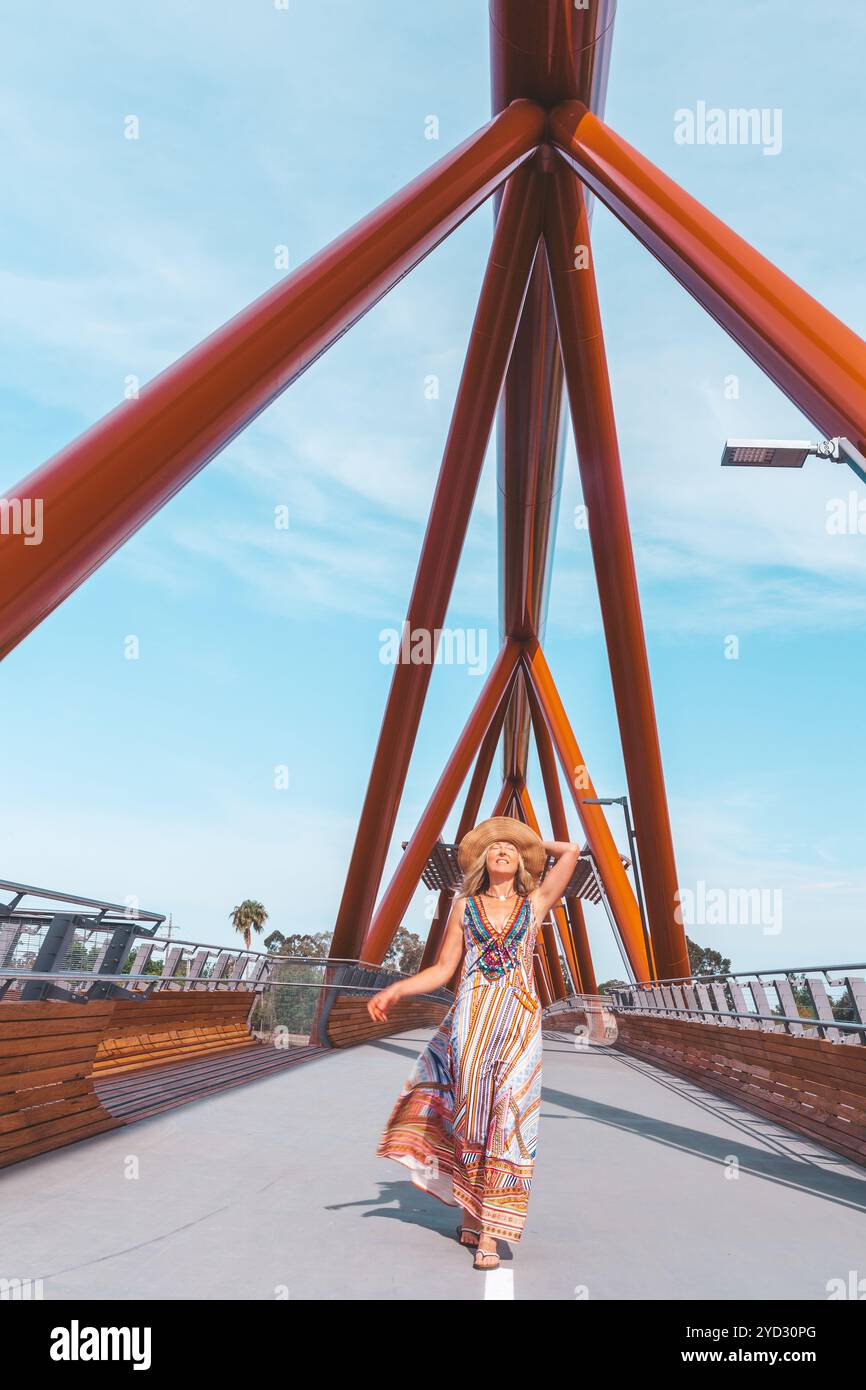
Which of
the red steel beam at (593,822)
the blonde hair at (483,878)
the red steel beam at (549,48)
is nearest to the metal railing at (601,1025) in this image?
the red steel beam at (593,822)

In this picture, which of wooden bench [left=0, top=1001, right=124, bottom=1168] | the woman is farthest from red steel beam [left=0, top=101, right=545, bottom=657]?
the woman

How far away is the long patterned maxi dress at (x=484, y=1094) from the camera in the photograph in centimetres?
454

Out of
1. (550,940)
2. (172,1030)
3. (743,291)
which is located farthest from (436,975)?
(550,940)

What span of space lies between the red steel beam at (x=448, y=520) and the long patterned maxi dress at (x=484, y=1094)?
17115mm

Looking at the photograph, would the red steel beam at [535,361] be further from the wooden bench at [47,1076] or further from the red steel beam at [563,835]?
the wooden bench at [47,1076]

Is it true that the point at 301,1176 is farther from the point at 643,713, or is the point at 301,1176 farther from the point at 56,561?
the point at 643,713

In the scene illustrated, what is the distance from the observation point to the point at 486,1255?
167 inches

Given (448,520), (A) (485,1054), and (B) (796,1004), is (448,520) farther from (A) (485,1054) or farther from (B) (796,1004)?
(A) (485,1054)

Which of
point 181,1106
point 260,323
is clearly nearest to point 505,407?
point 260,323

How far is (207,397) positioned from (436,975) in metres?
7.46

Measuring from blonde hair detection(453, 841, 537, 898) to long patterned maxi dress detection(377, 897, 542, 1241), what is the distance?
6cm

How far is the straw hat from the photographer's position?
5090 mm

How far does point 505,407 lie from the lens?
26219 mm

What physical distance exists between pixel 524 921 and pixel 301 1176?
2.19 m
